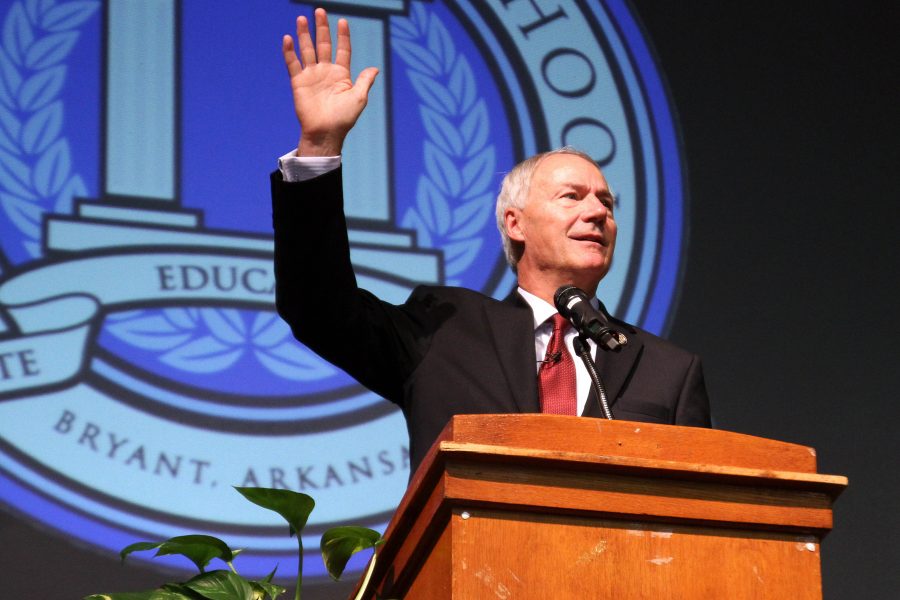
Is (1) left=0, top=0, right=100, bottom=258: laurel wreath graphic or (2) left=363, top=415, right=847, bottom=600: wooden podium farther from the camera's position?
(1) left=0, top=0, right=100, bottom=258: laurel wreath graphic

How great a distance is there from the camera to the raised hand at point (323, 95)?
1908 millimetres

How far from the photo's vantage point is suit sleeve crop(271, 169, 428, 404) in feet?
6.28

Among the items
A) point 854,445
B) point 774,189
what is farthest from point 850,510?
point 774,189

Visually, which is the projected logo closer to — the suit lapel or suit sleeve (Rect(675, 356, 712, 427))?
the suit lapel

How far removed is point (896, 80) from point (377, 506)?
2.01 meters

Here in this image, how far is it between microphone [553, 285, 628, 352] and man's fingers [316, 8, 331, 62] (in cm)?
54

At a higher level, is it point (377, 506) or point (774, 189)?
point (774, 189)

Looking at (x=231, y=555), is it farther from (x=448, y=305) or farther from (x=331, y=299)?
(x=448, y=305)

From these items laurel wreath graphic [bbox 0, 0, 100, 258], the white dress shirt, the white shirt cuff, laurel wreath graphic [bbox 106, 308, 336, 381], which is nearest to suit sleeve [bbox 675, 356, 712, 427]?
the white dress shirt

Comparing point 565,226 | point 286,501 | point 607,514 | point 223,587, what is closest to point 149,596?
point 223,587

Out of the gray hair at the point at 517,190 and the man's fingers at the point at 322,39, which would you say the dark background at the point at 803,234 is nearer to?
the gray hair at the point at 517,190

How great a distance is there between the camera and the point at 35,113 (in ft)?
9.32

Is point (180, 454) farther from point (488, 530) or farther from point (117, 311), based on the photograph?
point (488, 530)

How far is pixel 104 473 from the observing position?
8.59 ft
